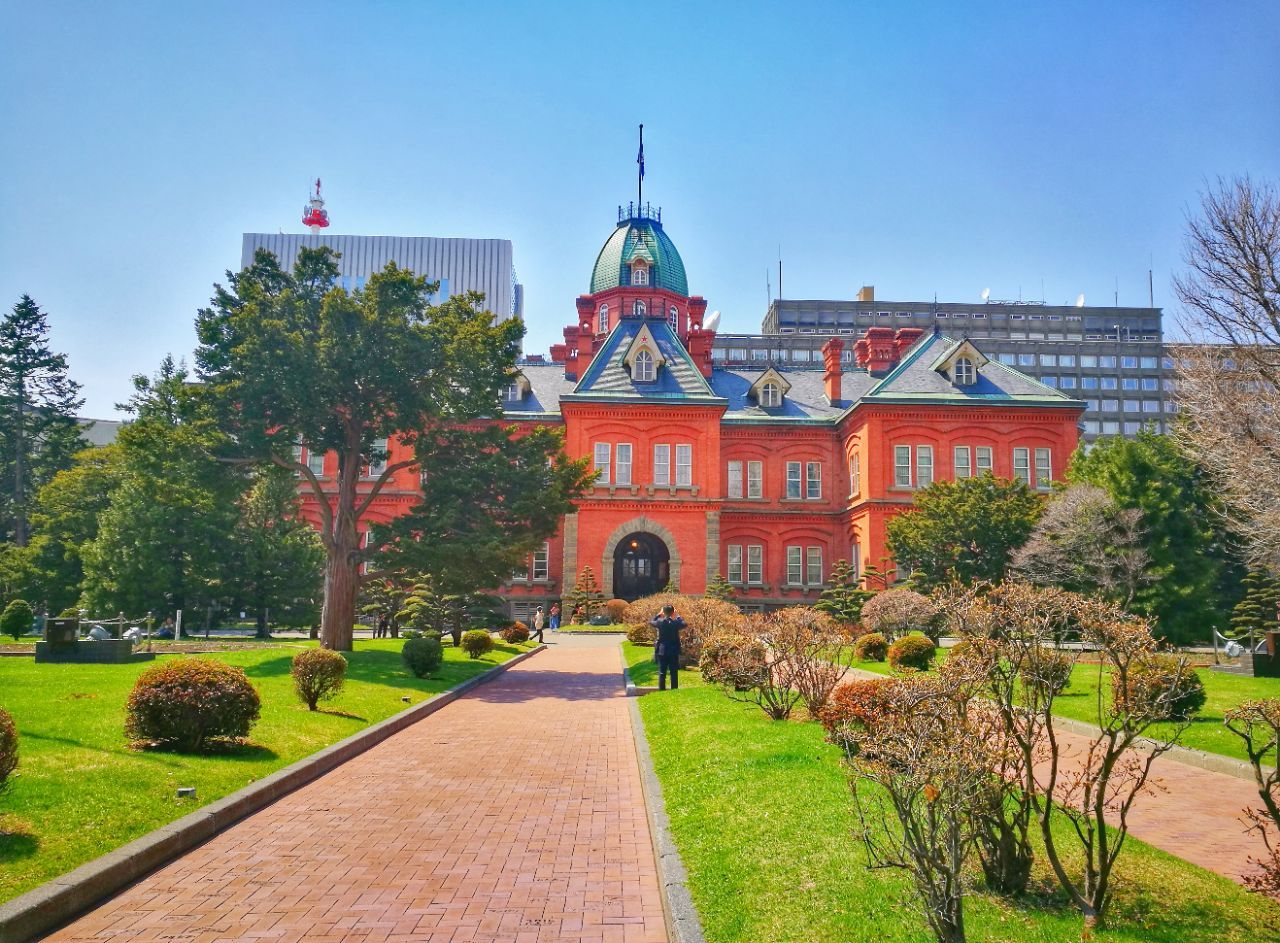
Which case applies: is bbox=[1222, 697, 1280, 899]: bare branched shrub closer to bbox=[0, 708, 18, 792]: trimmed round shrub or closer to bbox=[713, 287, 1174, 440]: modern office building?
bbox=[0, 708, 18, 792]: trimmed round shrub

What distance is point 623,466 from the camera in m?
44.0

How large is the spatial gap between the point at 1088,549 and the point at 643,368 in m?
23.5

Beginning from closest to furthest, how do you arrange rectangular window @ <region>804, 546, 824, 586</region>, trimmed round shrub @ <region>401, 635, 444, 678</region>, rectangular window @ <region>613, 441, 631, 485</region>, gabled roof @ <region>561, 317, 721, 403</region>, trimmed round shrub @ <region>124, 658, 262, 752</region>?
trimmed round shrub @ <region>124, 658, 262, 752</region>, trimmed round shrub @ <region>401, 635, 444, 678</region>, rectangular window @ <region>613, 441, 631, 485</region>, gabled roof @ <region>561, 317, 721, 403</region>, rectangular window @ <region>804, 546, 824, 586</region>

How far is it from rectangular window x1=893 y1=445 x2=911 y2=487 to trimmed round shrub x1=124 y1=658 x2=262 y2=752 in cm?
3631

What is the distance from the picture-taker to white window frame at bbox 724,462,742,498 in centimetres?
4756

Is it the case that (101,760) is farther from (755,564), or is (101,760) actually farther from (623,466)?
(755,564)

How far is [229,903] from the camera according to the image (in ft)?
21.0

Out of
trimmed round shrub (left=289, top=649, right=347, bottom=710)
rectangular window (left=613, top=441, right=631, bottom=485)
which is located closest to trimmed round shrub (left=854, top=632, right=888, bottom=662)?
trimmed round shrub (left=289, top=649, right=347, bottom=710)

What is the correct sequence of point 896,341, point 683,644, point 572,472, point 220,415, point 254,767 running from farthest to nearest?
point 896,341
point 572,472
point 220,415
point 683,644
point 254,767

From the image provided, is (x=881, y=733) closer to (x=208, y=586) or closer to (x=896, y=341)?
(x=208, y=586)

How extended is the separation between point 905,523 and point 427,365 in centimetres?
1815

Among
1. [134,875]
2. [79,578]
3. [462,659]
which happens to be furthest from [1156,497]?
[79,578]

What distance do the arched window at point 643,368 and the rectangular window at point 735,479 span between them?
267 inches

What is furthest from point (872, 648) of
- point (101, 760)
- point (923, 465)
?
point (923, 465)
